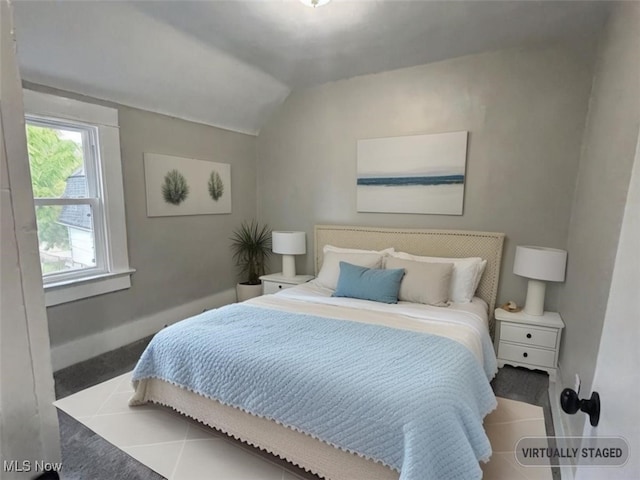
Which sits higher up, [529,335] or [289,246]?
[289,246]

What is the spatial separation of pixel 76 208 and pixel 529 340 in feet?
12.6

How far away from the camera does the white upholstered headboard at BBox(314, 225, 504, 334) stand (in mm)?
3059

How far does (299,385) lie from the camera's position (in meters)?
1.58

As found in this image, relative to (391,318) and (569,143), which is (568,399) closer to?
(391,318)

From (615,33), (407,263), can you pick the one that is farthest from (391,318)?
(615,33)

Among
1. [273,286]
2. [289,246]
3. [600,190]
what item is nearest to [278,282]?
[273,286]

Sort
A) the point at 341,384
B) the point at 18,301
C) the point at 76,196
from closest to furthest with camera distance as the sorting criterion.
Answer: the point at 18,301
the point at 341,384
the point at 76,196

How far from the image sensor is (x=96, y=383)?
253cm

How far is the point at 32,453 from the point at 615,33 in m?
3.13

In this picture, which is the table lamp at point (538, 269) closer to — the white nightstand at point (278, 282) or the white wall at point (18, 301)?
the white nightstand at point (278, 282)

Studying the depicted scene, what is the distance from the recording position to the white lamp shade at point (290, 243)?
3.80m

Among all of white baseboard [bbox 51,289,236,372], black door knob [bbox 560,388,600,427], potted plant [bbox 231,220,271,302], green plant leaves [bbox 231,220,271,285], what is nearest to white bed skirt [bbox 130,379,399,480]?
black door knob [bbox 560,388,600,427]

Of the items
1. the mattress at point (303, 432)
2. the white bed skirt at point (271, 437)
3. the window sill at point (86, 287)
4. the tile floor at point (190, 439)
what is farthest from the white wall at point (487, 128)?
the white bed skirt at point (271, 437)
